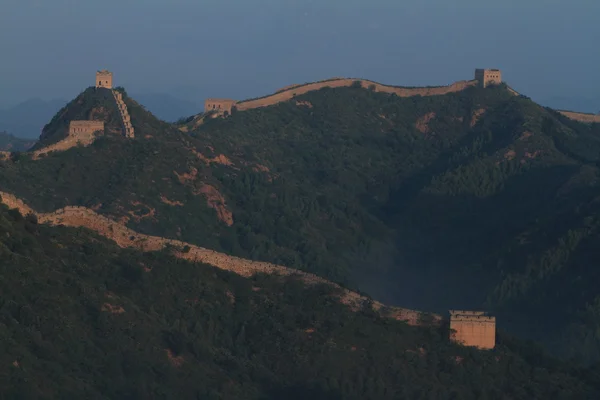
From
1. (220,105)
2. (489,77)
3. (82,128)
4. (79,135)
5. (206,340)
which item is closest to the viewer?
(206,340)

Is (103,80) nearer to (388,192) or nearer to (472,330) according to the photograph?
(388,192)

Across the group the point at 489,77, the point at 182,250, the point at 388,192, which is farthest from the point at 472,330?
the point at 489,77

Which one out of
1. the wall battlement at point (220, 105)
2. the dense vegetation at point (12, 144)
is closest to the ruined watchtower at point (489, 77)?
the wall battlement at point (220, 105)

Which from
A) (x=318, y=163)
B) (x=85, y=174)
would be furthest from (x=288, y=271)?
(x=318, y=163)

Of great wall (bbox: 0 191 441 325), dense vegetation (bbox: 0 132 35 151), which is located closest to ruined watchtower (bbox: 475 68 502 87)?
dense vegetation (bbox: 0 132 35 151)

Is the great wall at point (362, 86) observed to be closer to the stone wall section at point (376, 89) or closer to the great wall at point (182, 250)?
the stone wall section at point (376, 89)

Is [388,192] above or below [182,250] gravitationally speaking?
above
